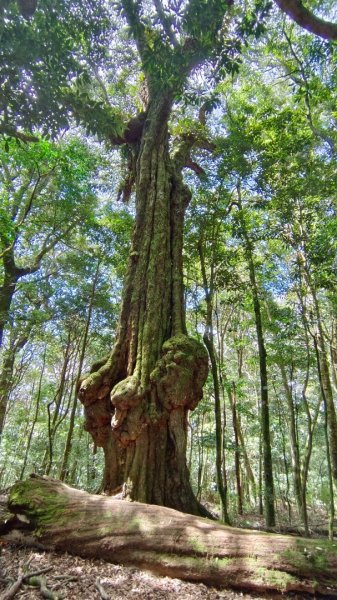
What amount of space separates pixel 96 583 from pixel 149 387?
227 centimetres

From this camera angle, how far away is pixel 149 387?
15.5ft

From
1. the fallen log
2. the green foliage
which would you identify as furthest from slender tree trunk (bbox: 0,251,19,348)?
the fallen log

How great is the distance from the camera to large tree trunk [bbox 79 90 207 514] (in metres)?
4.48

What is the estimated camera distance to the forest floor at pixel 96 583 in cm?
263

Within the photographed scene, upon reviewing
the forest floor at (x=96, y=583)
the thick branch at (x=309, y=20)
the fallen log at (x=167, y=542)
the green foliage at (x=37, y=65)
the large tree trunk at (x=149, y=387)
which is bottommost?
the forest floor at (x=96, y=583)

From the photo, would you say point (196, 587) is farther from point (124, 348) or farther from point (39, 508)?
point (124, 348)

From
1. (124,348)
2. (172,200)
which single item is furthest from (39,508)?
(172,200)

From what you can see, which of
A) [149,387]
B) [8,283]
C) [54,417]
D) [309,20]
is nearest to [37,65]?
[309,20]

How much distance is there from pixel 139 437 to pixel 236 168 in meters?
5.72

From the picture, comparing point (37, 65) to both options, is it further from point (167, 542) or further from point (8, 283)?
point (8, 283)

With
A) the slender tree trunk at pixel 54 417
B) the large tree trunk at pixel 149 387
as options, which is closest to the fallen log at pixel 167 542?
the large tree trunk at pixel 149 387

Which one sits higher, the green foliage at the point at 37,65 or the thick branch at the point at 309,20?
the green foliage at the point at 37,65

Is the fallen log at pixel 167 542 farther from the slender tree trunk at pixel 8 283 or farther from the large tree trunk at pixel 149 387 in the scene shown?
the slender tree trunk at pixel 8 283

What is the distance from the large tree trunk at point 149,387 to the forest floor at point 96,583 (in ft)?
4.04
